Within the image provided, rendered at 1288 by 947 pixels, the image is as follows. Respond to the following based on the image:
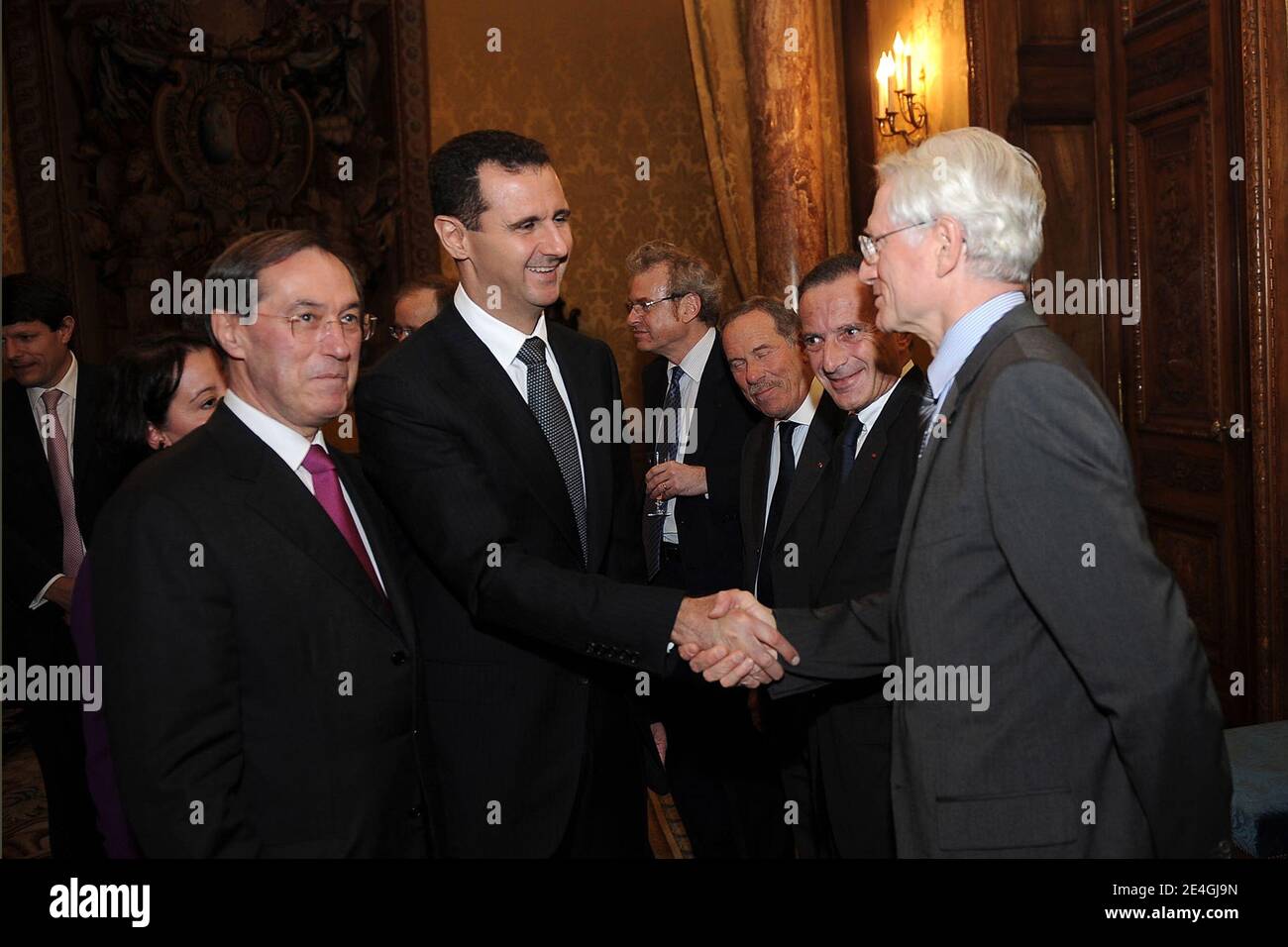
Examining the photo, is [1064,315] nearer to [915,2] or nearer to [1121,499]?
[915,2]

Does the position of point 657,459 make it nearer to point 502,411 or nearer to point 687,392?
point 687,392

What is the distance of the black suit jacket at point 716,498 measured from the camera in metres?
4.04

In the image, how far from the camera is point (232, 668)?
1770mm

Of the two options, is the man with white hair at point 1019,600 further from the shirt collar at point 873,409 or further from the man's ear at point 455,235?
the man's ear at point 455,235

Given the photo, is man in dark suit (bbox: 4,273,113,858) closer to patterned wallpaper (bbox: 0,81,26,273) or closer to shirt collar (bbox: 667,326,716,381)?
shirt collar (bbox: 667,326,716,381)

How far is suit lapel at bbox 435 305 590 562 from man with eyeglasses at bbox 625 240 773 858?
1.27m

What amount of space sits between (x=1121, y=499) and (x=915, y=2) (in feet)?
16.8

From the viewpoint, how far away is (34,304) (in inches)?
153

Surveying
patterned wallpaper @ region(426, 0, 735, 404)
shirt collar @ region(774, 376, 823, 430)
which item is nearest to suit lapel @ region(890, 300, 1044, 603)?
shirt collar @ region(774, 376, 823, 430)

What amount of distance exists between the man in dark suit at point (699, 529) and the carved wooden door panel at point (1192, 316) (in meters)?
1.76

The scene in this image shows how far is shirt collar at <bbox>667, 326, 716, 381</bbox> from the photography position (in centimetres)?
443

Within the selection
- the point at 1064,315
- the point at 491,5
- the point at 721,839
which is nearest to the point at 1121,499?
the point at 721,839

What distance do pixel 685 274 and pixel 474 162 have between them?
1964mm

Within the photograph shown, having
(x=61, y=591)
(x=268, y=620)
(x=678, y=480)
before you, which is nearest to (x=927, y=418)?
(x=268, y=620)
